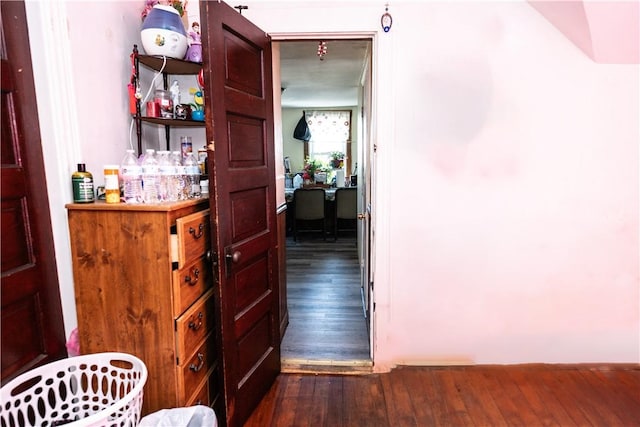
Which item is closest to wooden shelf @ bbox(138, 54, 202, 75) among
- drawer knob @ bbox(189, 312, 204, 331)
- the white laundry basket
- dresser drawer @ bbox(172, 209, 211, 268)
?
dresser drawer @ bbox(172, 209, 211, 268)

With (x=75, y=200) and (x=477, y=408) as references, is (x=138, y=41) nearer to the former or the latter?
(x=75, y=200)

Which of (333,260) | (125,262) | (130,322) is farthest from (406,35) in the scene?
(333,260)

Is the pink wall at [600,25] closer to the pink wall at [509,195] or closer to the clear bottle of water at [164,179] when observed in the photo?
the pink wall at [509,195]

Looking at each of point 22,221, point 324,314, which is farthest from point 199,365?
point 324,314

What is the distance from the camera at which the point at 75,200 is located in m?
1.41

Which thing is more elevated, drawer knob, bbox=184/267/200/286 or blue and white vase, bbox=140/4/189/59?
blue and white vase, bbox=140/4/189/59

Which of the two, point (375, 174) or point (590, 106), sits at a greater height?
point (590, 106)

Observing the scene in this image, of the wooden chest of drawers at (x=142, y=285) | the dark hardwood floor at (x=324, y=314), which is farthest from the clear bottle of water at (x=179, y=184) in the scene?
the dark hardwood floor at (x=324, y=314)

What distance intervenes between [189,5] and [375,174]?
1.39 m

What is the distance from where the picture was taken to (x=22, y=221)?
51.1 inches

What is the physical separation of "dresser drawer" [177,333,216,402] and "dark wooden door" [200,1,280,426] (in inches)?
4.2

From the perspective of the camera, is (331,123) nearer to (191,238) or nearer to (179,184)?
(179,184)

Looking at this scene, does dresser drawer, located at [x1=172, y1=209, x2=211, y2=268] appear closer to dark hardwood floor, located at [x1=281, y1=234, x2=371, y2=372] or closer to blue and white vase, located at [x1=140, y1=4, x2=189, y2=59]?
blue and white vase, located at [x1=140, y1=4, x2=189, y2=59]

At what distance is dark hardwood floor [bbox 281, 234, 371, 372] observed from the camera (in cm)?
241
